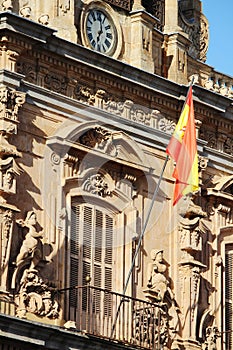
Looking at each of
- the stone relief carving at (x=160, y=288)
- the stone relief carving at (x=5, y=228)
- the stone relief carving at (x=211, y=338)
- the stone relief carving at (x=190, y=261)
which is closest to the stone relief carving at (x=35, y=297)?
the stone relief carving at (x=5, y=228)

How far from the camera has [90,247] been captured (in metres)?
35.2

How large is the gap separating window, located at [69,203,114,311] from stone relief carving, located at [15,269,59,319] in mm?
795

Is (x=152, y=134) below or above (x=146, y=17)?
below

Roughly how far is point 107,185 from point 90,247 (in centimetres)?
132

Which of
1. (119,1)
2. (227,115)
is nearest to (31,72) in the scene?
(119,1)

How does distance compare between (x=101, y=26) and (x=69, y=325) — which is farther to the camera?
(x=101, y=26)

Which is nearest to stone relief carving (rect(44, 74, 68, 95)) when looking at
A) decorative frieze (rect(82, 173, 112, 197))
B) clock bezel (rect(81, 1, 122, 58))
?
clock bezel (rect(81, 1, 122, 58))

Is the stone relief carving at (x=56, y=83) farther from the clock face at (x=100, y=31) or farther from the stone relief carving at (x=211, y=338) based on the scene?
the stone relief carving at (x=211, y=338)

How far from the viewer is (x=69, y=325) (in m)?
33.3

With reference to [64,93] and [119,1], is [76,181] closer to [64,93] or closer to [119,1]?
[64,93]

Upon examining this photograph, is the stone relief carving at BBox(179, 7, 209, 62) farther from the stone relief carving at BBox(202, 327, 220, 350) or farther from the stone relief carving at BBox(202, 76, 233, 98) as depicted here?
the stone relief carving at BBox(202, 327, 220, 350)

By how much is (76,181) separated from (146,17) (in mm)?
4101

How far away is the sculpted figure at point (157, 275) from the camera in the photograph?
1416 inches

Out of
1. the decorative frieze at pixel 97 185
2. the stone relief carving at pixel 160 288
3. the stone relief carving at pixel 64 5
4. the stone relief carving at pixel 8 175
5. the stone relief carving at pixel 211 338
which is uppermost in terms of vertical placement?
the stone relief carving at pixel 64 5
